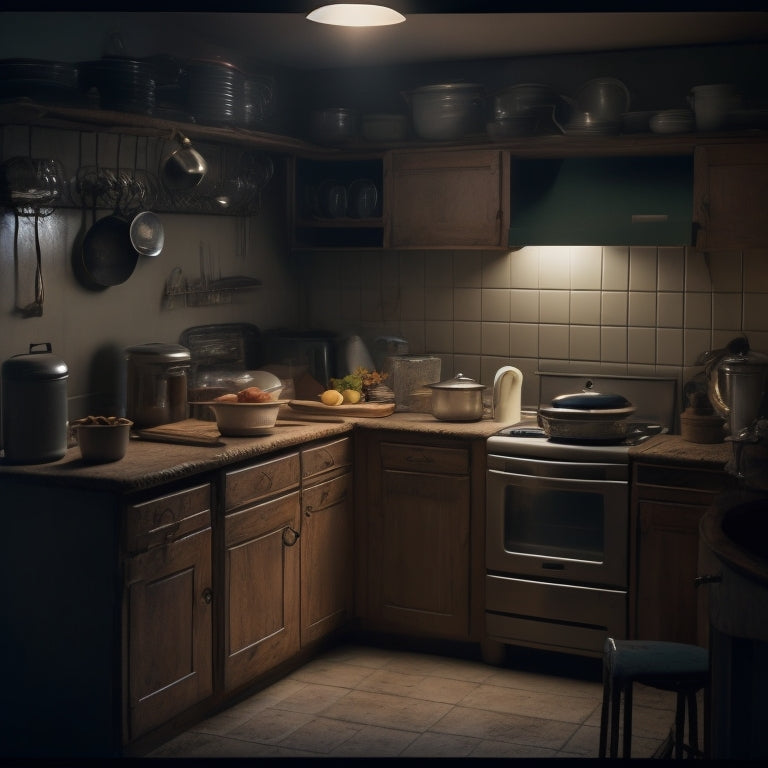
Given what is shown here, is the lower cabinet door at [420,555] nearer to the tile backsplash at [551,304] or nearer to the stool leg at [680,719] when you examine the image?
the tile backsplash at [551,304]

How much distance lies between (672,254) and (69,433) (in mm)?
2531

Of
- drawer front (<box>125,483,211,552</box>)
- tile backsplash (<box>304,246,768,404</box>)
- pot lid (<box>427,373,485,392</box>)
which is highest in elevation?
tile backsplash (<box>304,246,768,404</box>)

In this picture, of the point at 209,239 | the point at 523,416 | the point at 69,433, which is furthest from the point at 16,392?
the point at 523,416

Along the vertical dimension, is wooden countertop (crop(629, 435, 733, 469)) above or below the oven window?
above

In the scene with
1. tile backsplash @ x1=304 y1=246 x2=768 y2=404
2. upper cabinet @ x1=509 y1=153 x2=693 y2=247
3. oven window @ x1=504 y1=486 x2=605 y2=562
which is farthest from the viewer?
tile backsplash @ x1=304 y1=246 x2=768 y2=404

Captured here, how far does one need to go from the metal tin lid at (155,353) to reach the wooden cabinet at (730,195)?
2.05 m

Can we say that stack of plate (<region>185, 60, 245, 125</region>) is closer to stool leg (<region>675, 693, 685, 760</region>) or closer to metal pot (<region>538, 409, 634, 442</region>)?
metal pot (<region>538, 409, 634, 442</region>)

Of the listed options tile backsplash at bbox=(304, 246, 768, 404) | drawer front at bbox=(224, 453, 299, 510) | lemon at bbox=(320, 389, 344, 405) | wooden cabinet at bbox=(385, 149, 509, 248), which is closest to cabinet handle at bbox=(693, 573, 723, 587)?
drawer front at bbox=(224, 453, 299, 510)

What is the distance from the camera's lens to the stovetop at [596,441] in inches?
174

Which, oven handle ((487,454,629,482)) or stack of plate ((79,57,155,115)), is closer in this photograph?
stack of plate ((79,57,155,115))

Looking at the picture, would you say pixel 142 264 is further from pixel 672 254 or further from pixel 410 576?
pixel 672 254

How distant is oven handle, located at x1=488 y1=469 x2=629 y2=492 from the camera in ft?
14.3

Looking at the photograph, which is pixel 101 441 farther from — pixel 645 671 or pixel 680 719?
pixel 680 719

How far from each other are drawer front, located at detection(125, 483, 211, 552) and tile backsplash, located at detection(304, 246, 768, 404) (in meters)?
1.84
